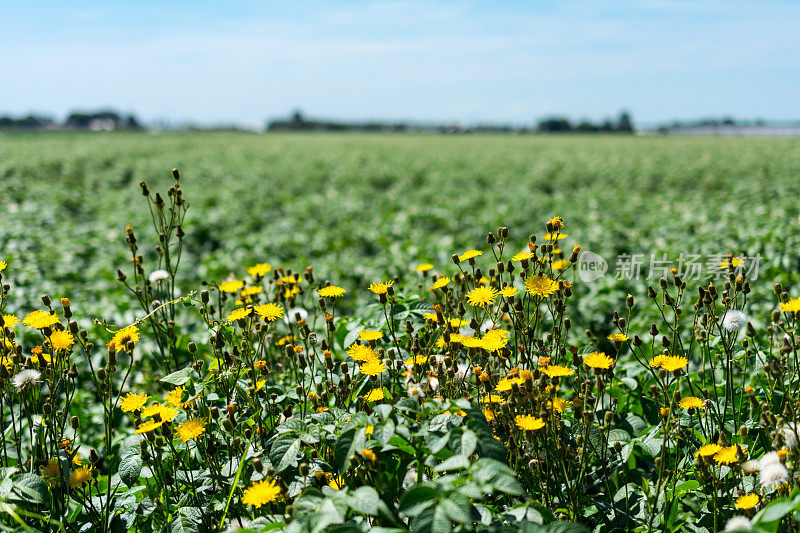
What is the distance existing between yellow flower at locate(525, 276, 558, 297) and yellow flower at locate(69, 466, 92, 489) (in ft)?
4.55

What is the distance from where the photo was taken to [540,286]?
174 centimetres

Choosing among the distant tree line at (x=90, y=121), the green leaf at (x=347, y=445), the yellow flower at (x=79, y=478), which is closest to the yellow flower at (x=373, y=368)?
the green leaf at (x=347, y=445)

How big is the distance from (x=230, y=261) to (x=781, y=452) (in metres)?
5.40

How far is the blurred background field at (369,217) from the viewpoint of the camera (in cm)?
516

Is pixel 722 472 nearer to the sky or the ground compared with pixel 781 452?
nearer to the ground

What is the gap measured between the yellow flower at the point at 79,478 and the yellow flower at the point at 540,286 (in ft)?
4.55

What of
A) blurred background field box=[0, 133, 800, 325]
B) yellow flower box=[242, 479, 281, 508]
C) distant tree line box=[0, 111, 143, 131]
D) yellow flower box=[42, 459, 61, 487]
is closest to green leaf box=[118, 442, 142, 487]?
yellow flower box=[42, 459, 61, 487]

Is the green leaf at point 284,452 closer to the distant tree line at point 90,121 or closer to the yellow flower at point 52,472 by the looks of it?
the yellow flower at point 52,472

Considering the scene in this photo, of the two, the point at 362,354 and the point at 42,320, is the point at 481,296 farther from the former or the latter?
the point at 42,320

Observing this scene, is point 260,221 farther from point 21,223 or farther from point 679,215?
point 679,215

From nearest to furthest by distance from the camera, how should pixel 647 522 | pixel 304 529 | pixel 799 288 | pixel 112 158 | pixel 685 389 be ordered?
pixel 304 529
pixel 647 522
pixel 685 389
pixel 799 288
pixel 112 158

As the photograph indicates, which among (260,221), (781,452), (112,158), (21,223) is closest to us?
(781,452)

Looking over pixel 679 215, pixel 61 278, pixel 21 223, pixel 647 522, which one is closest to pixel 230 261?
pixel 61 278

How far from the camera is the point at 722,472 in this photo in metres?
1.68
